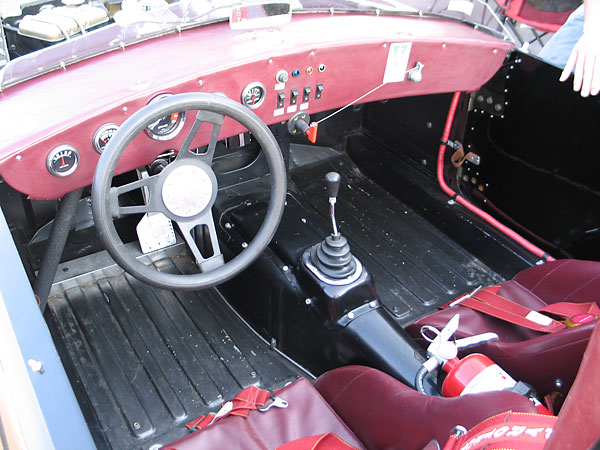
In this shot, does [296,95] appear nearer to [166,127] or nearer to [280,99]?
[280,99]

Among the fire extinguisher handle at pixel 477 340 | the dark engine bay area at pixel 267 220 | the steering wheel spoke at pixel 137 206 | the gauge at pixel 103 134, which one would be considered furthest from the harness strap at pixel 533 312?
the gauge at pixel 103 134

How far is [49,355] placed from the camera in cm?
82

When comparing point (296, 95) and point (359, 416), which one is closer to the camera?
point (359, 416)

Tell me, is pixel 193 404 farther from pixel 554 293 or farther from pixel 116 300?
pixel 554 293

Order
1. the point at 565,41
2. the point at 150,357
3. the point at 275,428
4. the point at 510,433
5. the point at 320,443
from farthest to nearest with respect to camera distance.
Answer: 1. the point at 565,41
2. the point at 150,357
3. the point at 275,428
4. the point at 320,443
5. the point at 510,433

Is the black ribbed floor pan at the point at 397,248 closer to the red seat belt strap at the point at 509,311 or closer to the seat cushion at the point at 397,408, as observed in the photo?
the red seat belt strap at the point at 509,311

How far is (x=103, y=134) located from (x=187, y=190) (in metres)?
0.25

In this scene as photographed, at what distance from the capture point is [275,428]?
1260 millimetres

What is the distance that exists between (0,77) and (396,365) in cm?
129

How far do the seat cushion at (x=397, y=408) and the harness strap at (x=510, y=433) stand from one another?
0.09 meters

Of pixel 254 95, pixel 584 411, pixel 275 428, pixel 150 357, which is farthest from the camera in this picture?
pixel 150 357

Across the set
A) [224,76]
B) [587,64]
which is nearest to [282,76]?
[224,76]

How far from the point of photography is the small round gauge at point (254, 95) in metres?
1.58

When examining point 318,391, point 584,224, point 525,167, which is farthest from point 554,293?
point 318,391
